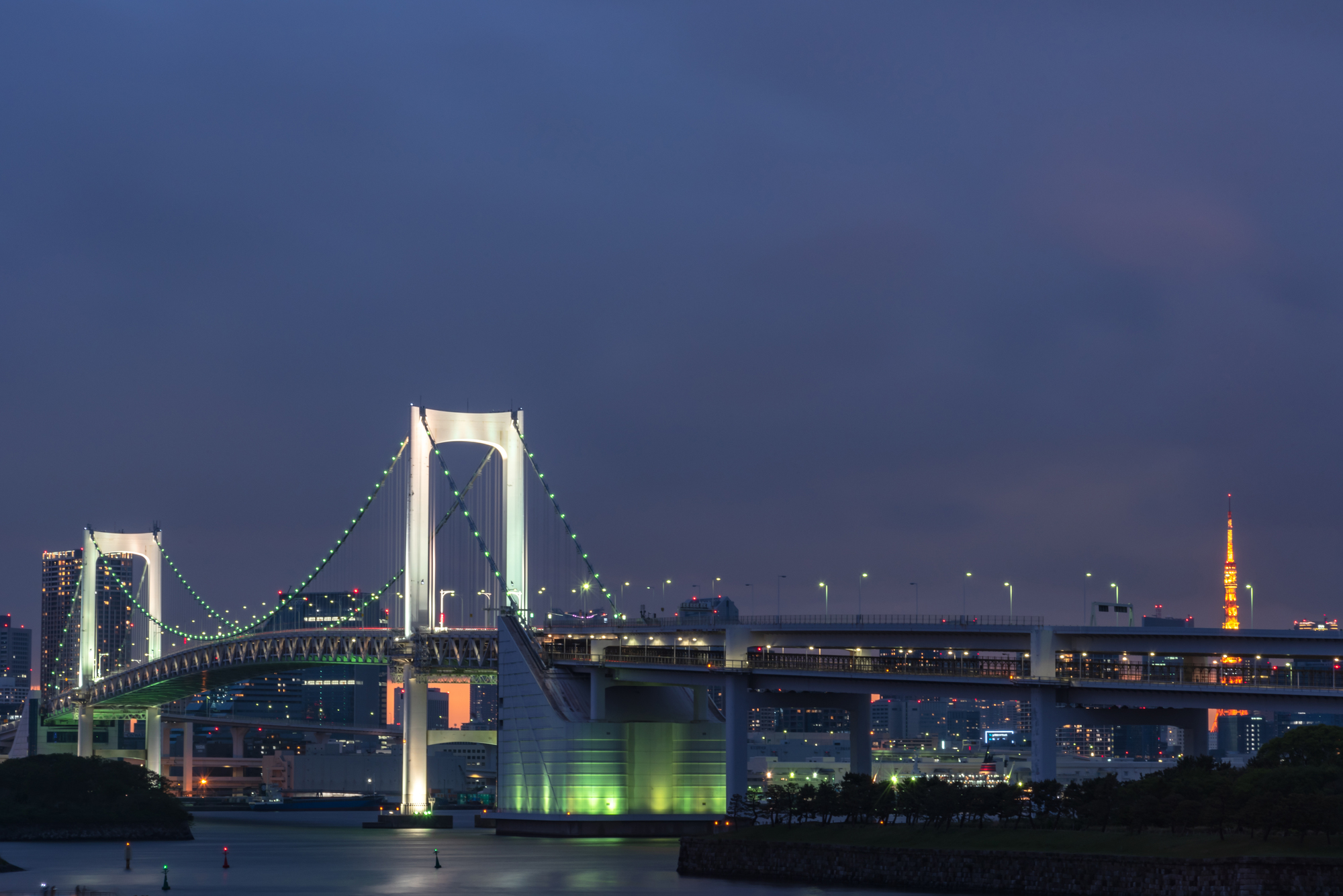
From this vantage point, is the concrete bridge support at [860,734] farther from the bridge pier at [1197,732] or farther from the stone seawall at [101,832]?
the stone seawall at [101,832]

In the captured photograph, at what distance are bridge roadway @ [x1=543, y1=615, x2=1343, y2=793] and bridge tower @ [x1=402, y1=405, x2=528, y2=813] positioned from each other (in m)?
12.8

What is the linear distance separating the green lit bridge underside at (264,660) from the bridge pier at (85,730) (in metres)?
0.66

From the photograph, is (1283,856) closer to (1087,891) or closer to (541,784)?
(1087,891)

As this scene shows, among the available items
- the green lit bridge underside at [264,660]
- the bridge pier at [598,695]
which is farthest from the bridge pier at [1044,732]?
the green lit bridge underside at [264,660]

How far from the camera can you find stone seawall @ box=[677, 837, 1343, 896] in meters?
45.0

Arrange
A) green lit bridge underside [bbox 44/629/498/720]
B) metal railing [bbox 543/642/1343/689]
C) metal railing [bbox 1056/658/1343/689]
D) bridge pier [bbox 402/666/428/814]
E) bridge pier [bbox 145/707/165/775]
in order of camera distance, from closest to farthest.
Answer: metal railing [bbox 1056/658/1343/689], metal railing [bbox 543/642/1343/689], green lit bridge underside [bbox 44/629/498/720], bridge pier [bbox 402/666/428/814], bridge pier [bbox 145/707/165/775]

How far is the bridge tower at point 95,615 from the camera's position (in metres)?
152

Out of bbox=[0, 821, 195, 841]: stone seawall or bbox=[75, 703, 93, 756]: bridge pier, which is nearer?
bbox=[0, 821, 195, 841]: stone seawall

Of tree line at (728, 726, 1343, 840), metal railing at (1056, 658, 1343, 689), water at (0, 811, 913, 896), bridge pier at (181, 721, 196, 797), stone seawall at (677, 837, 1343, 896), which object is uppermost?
metal railing at (1056, 658, 1343, 689)

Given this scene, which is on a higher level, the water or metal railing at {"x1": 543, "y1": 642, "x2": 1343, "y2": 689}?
metal railing at {"x1": 543, "y1": 642, "x2": 1343, "y2": 689}

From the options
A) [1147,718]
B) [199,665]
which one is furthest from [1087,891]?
[199,665]

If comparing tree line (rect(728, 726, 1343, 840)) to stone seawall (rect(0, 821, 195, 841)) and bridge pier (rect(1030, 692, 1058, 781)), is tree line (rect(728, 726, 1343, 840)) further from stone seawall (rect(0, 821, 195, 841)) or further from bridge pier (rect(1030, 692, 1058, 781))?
stone seawall (rect(0, 821, 195, 841))

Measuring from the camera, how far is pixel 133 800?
108000mm

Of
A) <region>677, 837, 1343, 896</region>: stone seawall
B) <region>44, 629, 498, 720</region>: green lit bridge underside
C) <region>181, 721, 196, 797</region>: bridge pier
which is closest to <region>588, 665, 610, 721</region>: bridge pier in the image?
<region>44, 629, 498, 720</region>: green lit bridge underside
